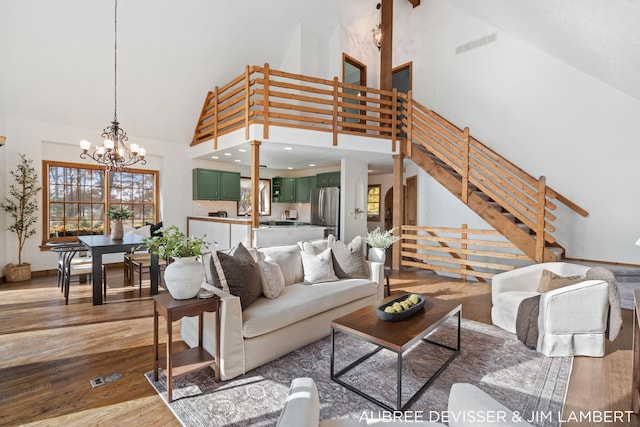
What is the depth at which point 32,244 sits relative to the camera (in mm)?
5164

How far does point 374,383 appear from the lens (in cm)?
216

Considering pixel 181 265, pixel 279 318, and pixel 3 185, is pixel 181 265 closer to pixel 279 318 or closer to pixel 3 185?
pixel 279 318

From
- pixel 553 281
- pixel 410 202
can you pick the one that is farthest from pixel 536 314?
pixel 410 202

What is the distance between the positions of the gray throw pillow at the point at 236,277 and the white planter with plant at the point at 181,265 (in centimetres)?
29

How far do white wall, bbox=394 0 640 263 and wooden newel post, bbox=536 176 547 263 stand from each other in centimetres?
110

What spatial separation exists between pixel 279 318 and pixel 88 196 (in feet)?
18.2

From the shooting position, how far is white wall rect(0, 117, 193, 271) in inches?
195

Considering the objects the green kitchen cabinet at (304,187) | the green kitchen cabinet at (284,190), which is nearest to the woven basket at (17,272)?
the green kitchen cabinet at (284,190)

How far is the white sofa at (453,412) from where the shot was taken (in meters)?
0.96

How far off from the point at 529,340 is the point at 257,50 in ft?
21.4

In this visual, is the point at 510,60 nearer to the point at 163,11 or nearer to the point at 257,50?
the point at 257,50

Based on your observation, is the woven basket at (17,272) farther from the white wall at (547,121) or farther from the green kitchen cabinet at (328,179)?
the white wall at (547,121)

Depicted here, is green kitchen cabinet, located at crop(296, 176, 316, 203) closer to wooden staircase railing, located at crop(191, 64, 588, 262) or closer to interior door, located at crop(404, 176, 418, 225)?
wooden staircase railing, located at crop(191, 64, 588, 262)

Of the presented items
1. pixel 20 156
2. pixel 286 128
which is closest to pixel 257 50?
pixel 286 128
